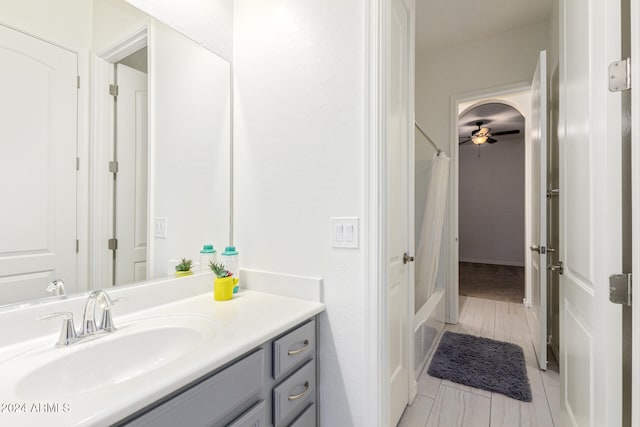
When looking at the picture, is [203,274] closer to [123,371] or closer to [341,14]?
[123,371]

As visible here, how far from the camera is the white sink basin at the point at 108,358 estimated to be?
75 centimetres

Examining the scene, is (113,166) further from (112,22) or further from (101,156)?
(112,22)

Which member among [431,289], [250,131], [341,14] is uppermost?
[341,14]

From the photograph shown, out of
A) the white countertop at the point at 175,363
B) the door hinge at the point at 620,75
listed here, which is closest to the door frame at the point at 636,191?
the door hinge at the point at 620,75

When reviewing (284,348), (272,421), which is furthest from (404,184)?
(272,421)

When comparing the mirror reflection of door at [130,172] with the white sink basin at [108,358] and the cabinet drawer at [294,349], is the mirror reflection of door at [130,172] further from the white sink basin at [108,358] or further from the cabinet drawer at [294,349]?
the cabinet drawer at [294,349]

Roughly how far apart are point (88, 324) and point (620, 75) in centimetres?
176

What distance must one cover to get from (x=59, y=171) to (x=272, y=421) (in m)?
1.09

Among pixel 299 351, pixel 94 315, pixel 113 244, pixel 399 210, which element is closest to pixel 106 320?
pixel 94 315

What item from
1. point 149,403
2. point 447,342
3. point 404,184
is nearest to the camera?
point 149,403

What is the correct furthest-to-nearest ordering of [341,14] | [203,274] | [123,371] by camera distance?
[203,274]
[341,14]
[123,371]

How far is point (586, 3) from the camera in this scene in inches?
41.8

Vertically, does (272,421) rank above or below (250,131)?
below

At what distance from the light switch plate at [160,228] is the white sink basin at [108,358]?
38cm
